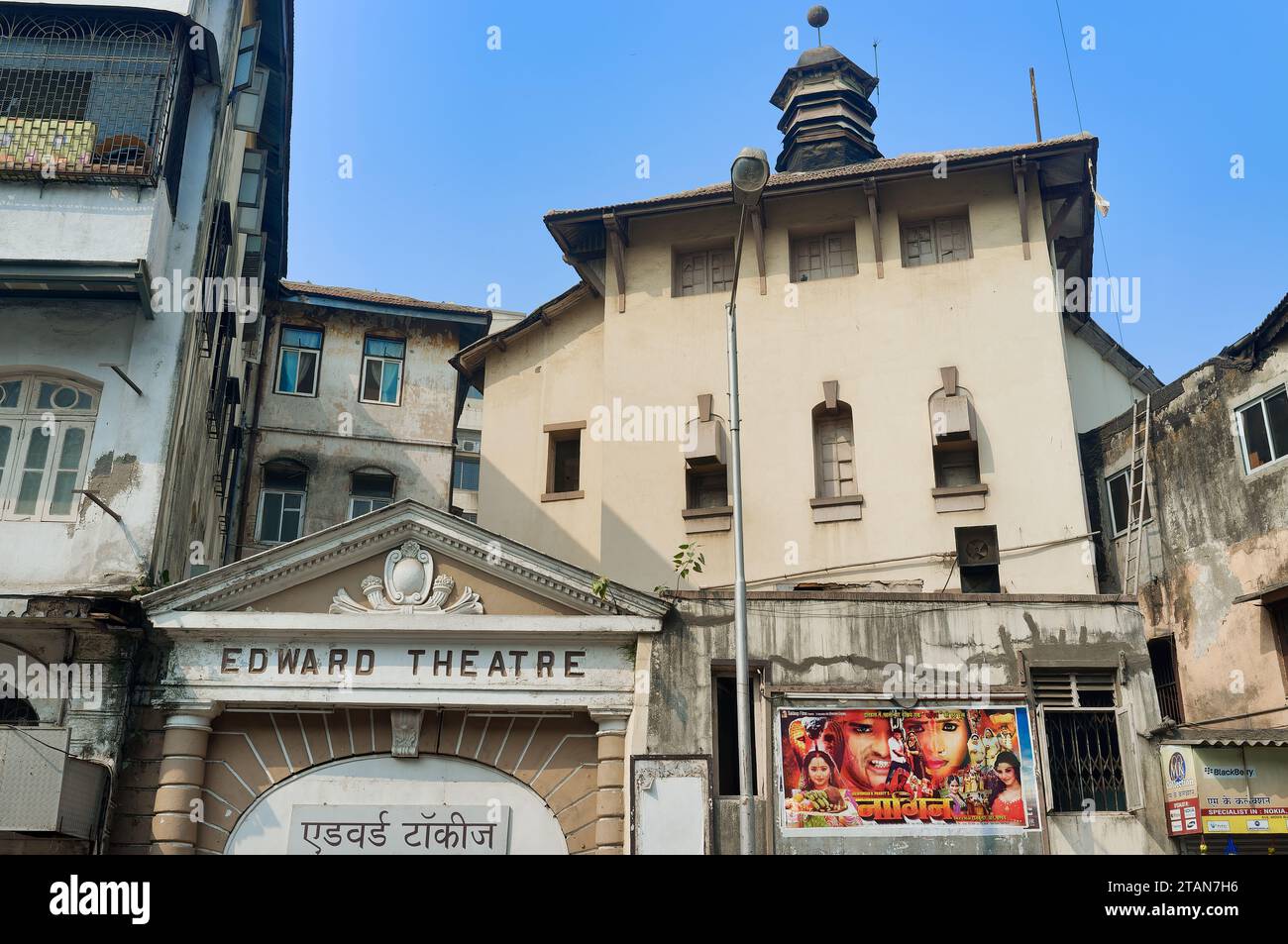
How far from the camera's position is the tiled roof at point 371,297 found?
30.5m

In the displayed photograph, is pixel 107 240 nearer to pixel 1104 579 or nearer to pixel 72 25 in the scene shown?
pixel 72 25

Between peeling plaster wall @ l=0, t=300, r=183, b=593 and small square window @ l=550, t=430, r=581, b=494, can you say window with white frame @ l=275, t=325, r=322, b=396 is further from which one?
peeling plaster wall @ l=0, t=300, r=183, b=593

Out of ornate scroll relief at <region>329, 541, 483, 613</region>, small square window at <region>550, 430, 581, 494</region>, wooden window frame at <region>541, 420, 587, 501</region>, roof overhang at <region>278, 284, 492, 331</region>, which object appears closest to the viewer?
ornate scroll relief at <region>329, 541, 483, 613</region>

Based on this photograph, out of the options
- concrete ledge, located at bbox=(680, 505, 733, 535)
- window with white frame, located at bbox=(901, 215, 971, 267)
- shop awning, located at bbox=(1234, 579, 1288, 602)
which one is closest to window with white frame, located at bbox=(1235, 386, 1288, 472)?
shop awning, located at bbox=(1234, 579, 1288, 602)

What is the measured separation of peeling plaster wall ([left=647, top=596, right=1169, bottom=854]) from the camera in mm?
15859

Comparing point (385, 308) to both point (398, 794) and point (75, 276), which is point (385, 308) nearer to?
point (75, 276)

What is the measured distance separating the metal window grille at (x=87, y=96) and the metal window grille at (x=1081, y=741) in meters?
14.6

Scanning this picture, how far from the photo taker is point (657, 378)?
2336 cm

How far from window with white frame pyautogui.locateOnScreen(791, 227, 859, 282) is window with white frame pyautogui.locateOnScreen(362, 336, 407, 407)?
38.7ft

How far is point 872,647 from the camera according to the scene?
641 inches

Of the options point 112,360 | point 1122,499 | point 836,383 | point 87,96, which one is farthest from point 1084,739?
point 87,96

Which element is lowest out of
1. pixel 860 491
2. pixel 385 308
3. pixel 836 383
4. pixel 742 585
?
pixel 742 585

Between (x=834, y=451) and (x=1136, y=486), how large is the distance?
18.2 ft

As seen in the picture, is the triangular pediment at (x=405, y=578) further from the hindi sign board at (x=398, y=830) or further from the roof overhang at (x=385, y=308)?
the roof overhang at (x=385, y=308)
